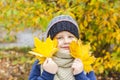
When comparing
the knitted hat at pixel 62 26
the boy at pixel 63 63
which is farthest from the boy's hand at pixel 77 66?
the knitted hat at pixel 62 26

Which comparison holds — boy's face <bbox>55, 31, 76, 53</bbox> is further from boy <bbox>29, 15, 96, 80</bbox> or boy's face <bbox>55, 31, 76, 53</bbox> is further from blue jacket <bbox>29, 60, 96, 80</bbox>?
blue jacket <bbox>29, 60, 96, 80</bbox>

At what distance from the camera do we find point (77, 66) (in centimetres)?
251

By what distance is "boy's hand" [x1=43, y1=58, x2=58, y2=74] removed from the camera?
2.50 m

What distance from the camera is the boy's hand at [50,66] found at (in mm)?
2504

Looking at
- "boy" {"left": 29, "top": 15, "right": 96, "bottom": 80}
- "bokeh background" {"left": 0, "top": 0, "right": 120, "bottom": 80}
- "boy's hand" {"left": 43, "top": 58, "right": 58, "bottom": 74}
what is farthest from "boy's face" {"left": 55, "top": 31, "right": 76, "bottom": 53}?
"bokeh background" {"left": 0, "top": 0, "right": 120, "bottom": 80}

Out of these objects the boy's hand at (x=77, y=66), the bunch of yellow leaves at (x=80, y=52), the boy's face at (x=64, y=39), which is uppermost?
the boy's face at (x=64, y=39)

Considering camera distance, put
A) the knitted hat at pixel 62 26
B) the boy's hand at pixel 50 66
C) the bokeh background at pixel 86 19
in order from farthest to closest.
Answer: the bokeh background at pixel 86 19, the knitted hat at pixel 62 26, the boy's hand at pixel 50 66

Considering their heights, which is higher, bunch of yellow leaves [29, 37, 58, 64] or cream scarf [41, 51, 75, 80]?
bunch of yellow leaves [29, 37, 58, 64]

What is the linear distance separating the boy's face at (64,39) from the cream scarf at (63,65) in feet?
0.13

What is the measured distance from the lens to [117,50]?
5.33 meters

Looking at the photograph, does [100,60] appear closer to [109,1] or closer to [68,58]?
[109,1]

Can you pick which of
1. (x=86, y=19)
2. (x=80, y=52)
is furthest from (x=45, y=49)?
(x=86, y=19)

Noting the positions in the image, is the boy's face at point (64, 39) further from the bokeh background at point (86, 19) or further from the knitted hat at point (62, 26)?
the bokeh background at point (86, 19)

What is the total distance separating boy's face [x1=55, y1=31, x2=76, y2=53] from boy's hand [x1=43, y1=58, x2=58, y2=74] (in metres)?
0.10
